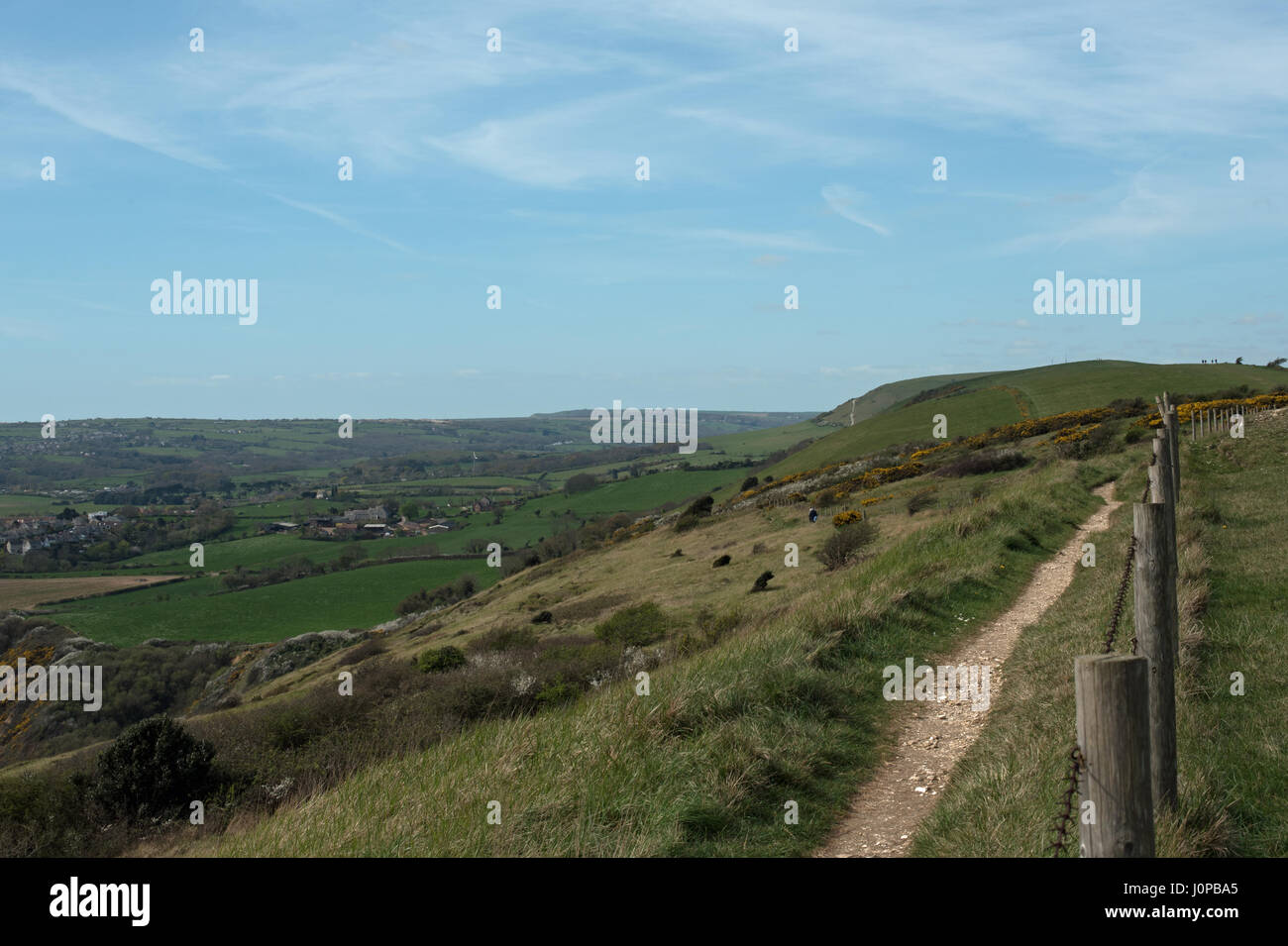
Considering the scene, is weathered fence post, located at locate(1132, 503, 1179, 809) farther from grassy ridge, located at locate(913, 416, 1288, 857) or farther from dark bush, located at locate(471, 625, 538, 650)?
dark bush, located at locate(471, 625, 538, 650)

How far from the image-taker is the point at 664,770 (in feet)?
21.0

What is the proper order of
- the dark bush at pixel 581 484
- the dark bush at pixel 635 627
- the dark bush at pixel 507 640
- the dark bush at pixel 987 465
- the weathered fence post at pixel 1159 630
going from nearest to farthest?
the weathered fence post at pixel 1159 630 < the dark bush at pixel 635 627 < the dark bush at pixel 507 640 < the dark bush at pixel 987 465 < the dark bush at pixel 581 484

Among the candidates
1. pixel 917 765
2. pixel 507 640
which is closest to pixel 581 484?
pixel 507 640

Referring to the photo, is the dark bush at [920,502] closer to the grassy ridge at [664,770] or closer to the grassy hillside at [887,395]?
the grassy ridge at [664,770]

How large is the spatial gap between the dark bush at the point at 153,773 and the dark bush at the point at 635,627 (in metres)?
8.69

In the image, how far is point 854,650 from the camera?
33.9ft

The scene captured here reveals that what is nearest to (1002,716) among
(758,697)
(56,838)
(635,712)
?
(758,697)

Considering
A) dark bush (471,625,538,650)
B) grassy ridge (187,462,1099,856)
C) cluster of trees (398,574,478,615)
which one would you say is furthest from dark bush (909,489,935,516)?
cluster of trees (398,574,478,615)

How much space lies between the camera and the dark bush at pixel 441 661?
20266 millimetres

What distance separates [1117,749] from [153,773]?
13569 mm

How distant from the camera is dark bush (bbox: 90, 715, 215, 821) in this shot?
1252 centimetres

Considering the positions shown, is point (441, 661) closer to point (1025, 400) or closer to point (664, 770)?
point (664, 770)

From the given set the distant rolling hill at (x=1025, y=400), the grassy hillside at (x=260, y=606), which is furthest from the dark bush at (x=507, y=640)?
the distant rolling hill at (x=1025, y=400)
